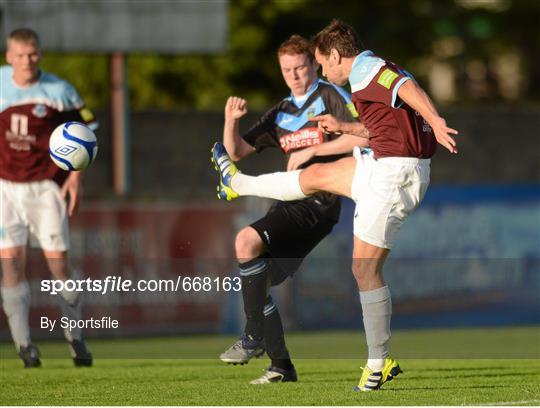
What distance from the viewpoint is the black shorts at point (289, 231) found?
399 inches

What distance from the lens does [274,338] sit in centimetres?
1017

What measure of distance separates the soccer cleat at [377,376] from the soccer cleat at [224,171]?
157cm

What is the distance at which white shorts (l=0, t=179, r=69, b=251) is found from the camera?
11.7 meters

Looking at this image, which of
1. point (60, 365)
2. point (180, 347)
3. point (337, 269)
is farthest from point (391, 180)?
point (337, 269)

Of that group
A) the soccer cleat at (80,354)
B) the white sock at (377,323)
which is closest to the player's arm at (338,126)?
the white sock at (377,323)

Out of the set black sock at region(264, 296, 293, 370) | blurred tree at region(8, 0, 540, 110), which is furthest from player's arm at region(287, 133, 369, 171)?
blurred tree at region(8, 0, 540, 110)

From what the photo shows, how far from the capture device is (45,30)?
61.4ft

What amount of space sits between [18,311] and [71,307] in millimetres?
497

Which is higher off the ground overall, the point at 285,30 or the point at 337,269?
the point at 285,30

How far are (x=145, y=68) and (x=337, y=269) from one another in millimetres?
14757

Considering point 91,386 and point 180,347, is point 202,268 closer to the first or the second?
point 180,347

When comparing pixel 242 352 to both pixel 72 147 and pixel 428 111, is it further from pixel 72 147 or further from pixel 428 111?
pixel 428 111

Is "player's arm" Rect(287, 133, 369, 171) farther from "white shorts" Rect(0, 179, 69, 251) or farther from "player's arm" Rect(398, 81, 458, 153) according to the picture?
"white shorts" Rect(0, 179, 69, 251)

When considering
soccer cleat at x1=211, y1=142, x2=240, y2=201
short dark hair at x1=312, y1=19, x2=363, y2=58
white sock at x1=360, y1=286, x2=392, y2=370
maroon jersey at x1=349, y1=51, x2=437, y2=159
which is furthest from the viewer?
soccer cleat at x1=211, y1=142, x2=240, y2=201
